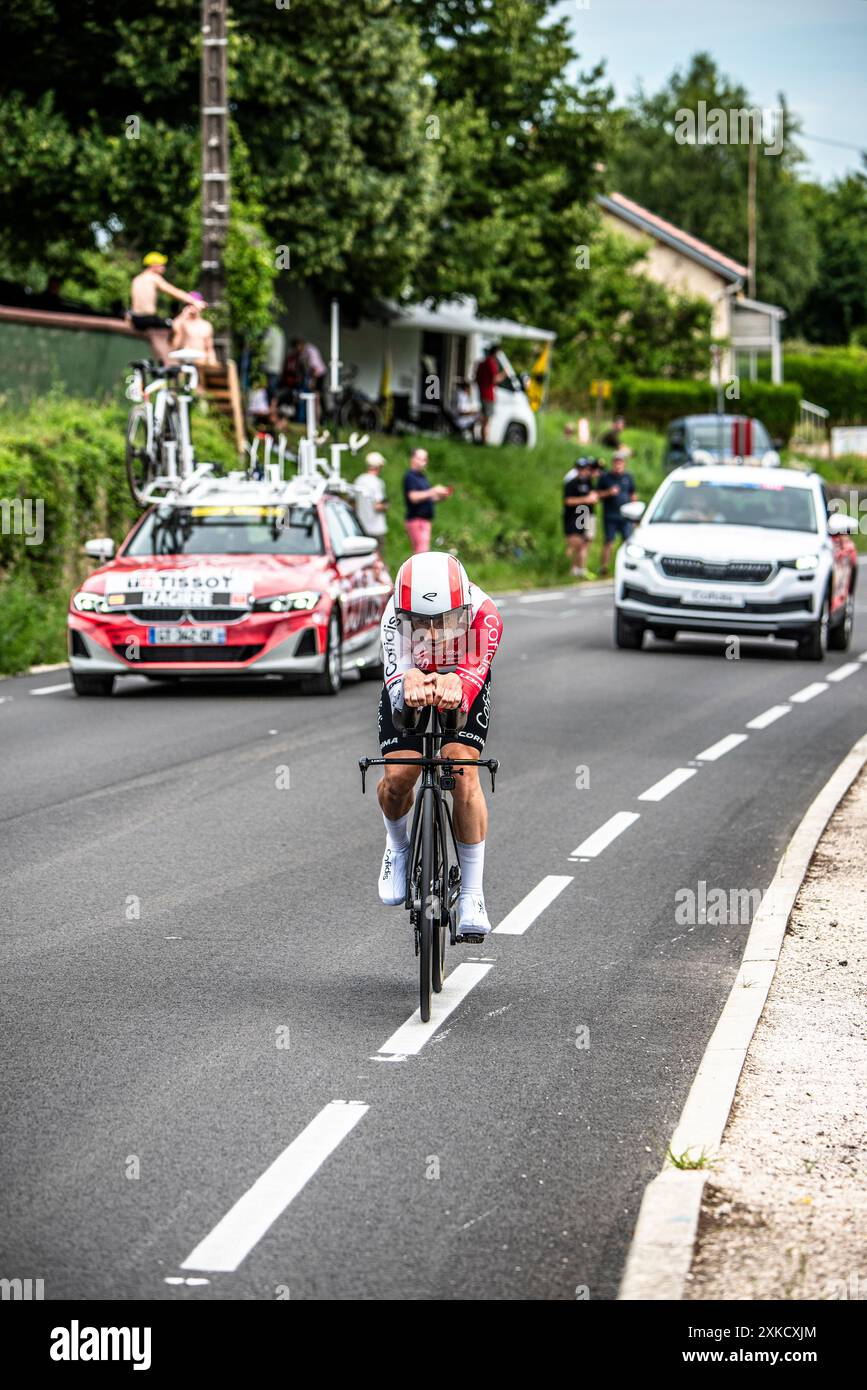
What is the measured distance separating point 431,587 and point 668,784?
6053mm

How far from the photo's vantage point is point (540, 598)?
3155cm

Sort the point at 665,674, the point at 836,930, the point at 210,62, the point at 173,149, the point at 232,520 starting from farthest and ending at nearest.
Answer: the point at 173,149 < the point at 210,62 < the point at 665,674 < the point at 232,520 < the point at 836,930

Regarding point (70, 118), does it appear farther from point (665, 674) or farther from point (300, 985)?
point (300, 985)

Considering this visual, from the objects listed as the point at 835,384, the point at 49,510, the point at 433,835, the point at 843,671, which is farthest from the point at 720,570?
A: the point at 835,384

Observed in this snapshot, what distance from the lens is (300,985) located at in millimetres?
7801

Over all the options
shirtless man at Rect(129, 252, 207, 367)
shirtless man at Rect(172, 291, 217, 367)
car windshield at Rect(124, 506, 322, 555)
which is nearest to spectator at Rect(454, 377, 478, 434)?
shirtless man at Rect(172, 291, 217, 367)

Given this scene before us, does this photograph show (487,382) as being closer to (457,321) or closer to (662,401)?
(457,321)

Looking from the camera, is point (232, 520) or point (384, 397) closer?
point (232, 520)

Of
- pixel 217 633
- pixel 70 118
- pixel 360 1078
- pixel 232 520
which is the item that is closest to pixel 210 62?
pixel 70 118

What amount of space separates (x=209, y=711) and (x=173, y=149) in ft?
58.8

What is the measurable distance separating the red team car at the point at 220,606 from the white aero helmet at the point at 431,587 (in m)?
9.60

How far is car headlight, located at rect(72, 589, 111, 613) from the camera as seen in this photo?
1691 centimetres

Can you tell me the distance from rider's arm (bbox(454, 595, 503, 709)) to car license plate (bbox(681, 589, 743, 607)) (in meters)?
13.9

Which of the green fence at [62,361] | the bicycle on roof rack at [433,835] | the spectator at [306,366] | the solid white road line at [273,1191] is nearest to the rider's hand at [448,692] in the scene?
the bicycle on roof rack at [433,835]
